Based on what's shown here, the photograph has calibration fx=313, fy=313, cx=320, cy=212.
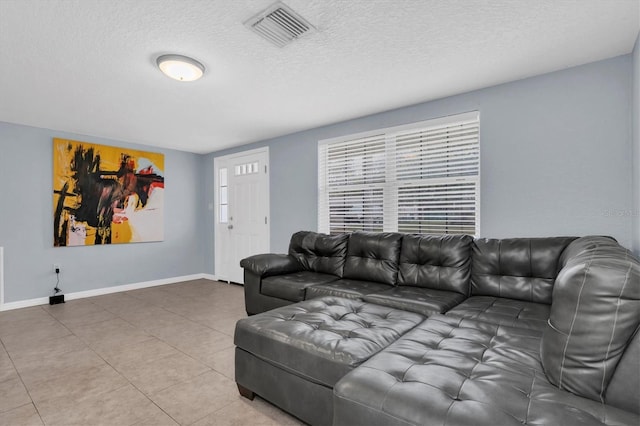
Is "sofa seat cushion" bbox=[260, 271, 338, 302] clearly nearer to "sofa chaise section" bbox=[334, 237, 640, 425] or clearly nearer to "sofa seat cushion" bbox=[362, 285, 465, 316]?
"sofa seat cushion" bbox=[362, 285, 465, 316]

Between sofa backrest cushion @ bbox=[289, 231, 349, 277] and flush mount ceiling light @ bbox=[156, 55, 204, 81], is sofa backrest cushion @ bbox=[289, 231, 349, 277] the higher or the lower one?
the lower one

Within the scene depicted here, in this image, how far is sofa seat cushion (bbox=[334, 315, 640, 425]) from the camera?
978mm

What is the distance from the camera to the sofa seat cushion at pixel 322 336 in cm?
151

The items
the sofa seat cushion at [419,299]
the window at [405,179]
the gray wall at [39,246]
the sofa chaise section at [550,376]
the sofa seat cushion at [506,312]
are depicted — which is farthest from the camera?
the gray wall at [39,246]

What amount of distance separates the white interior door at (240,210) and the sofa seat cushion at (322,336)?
2.99 m

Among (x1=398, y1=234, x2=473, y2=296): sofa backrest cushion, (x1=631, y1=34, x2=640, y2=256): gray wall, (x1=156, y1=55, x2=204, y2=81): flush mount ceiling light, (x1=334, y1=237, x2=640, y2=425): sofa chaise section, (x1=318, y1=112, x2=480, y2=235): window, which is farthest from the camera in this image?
(x1=318, y1=112, x2=480, y2=235): window

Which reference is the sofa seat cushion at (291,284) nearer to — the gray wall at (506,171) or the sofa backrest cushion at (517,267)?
the gray wall at (506,171)

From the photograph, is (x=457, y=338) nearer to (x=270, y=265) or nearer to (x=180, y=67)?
(x=270, y=265)

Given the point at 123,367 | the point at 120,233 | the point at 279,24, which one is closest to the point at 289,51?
the point at 279,24

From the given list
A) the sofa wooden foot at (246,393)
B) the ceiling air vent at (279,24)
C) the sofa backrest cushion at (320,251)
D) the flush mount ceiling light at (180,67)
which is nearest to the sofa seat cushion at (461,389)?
the sofa wooden foot at (246,393)

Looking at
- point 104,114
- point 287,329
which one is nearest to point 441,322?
point 287,329

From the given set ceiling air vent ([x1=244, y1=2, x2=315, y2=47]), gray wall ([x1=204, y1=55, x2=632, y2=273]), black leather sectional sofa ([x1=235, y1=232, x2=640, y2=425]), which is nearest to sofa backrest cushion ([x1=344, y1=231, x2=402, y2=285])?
black leather sectional sofa ([x1=235, y1=232, x2=640, y2=425])

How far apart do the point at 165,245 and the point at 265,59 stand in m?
4.21

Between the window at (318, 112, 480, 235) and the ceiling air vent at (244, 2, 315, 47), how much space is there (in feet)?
6.04
